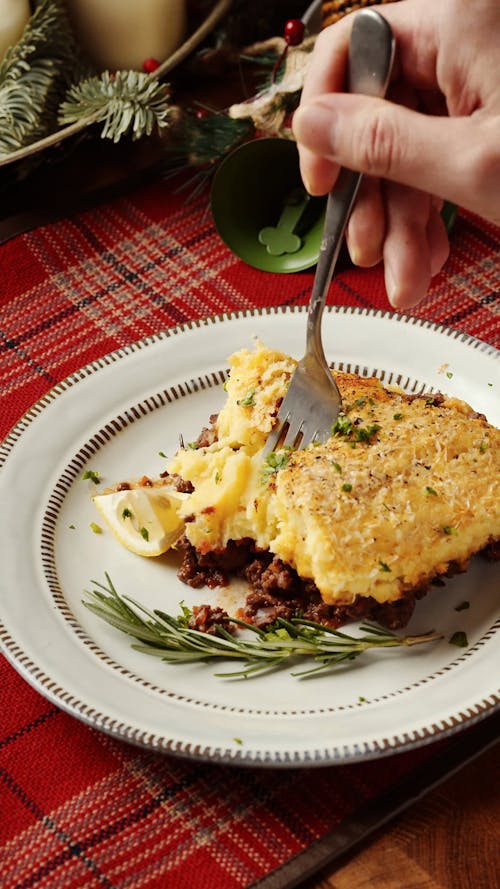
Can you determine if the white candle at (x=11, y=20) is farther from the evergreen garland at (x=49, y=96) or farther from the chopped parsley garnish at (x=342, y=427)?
the chopped parsley garnish at (x=342, y=427)

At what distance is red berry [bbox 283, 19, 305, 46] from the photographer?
4.07m

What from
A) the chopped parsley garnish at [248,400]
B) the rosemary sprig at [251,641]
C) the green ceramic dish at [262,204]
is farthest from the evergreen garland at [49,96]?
the rosemary sprig at [251,641]

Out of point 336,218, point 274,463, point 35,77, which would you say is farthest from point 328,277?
point 35,77

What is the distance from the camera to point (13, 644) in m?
2.49

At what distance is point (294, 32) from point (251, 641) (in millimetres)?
2590

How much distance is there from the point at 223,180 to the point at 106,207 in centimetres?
63

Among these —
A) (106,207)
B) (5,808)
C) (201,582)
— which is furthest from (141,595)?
(106,207)

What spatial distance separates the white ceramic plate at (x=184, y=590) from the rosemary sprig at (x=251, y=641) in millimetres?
31

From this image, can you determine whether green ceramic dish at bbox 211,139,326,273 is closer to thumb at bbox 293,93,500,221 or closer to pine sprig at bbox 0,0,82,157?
pine sprig at bbox 0,0,82,157

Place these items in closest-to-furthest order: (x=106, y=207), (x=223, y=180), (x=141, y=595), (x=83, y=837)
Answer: (x=83, y=837), (x=141, y=595), (x=223, y=180), (x=106, y=207)

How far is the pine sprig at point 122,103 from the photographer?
402 centimetres

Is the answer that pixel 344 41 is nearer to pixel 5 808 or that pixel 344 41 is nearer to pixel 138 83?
pixel 138 83

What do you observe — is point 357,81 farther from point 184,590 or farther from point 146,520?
point 184,590

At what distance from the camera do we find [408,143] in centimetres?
233
